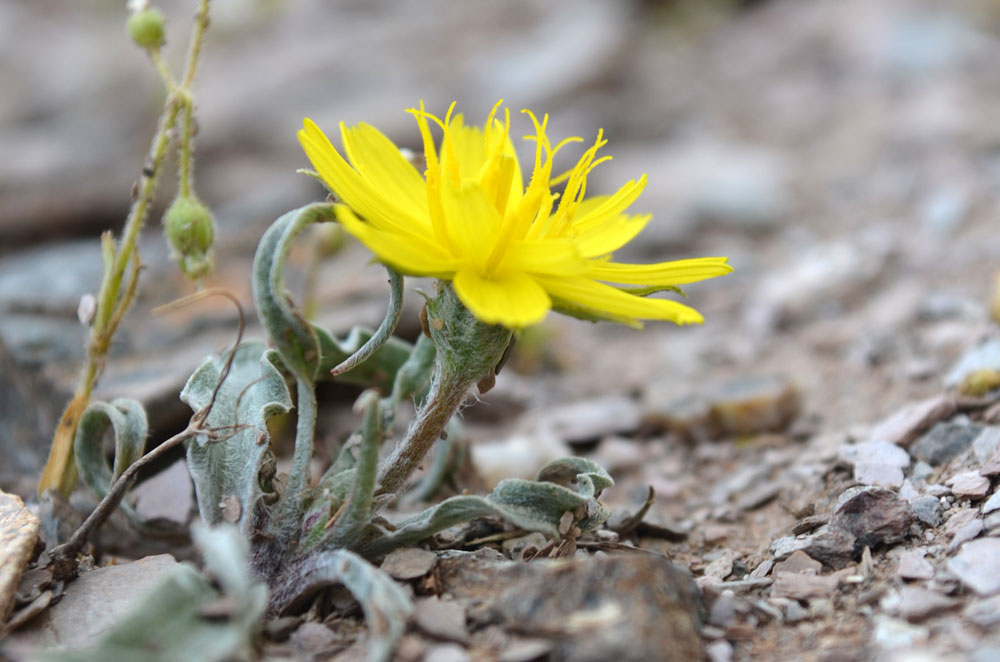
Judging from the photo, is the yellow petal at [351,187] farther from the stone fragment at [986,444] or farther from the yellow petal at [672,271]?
the stone fragment at [986,444]

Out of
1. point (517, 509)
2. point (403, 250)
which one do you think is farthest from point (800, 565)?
point (403, 250)

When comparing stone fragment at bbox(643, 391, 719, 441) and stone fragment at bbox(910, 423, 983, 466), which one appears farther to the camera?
stone fragment at bbox(643, 391, 719, 441)

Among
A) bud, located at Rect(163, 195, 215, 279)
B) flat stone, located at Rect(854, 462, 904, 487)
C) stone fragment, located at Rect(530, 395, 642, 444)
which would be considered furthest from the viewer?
stone fragment, located at Rect(530, 395, 642, 444)

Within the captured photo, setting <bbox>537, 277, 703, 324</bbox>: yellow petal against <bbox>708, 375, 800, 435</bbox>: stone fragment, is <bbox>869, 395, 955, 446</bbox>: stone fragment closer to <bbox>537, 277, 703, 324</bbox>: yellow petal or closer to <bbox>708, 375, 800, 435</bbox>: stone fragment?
<bbox>708, 375, 800, 435</bbox>: stone fragment

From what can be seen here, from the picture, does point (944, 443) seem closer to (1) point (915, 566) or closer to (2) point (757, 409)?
(1) point (915, 566)

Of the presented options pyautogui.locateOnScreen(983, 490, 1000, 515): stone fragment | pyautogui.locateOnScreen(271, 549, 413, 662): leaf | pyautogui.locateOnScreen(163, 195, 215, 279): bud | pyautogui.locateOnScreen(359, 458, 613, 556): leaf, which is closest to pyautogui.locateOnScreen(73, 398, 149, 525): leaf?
pyautogui.locateOnScreen(163, 195, 215, 279): bud

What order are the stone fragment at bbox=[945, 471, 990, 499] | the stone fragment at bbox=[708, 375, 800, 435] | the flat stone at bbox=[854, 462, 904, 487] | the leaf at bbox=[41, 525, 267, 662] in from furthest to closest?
1. the stone fragment at bbox=[708, 375, 800, 435]
2. the flat stone at bbox=[854, 462, 904, 487]
3. the stone fragment at bbox=[945, 471, 990, 499]
4. the leaf at bbox=[41, 525, 267, 662]
